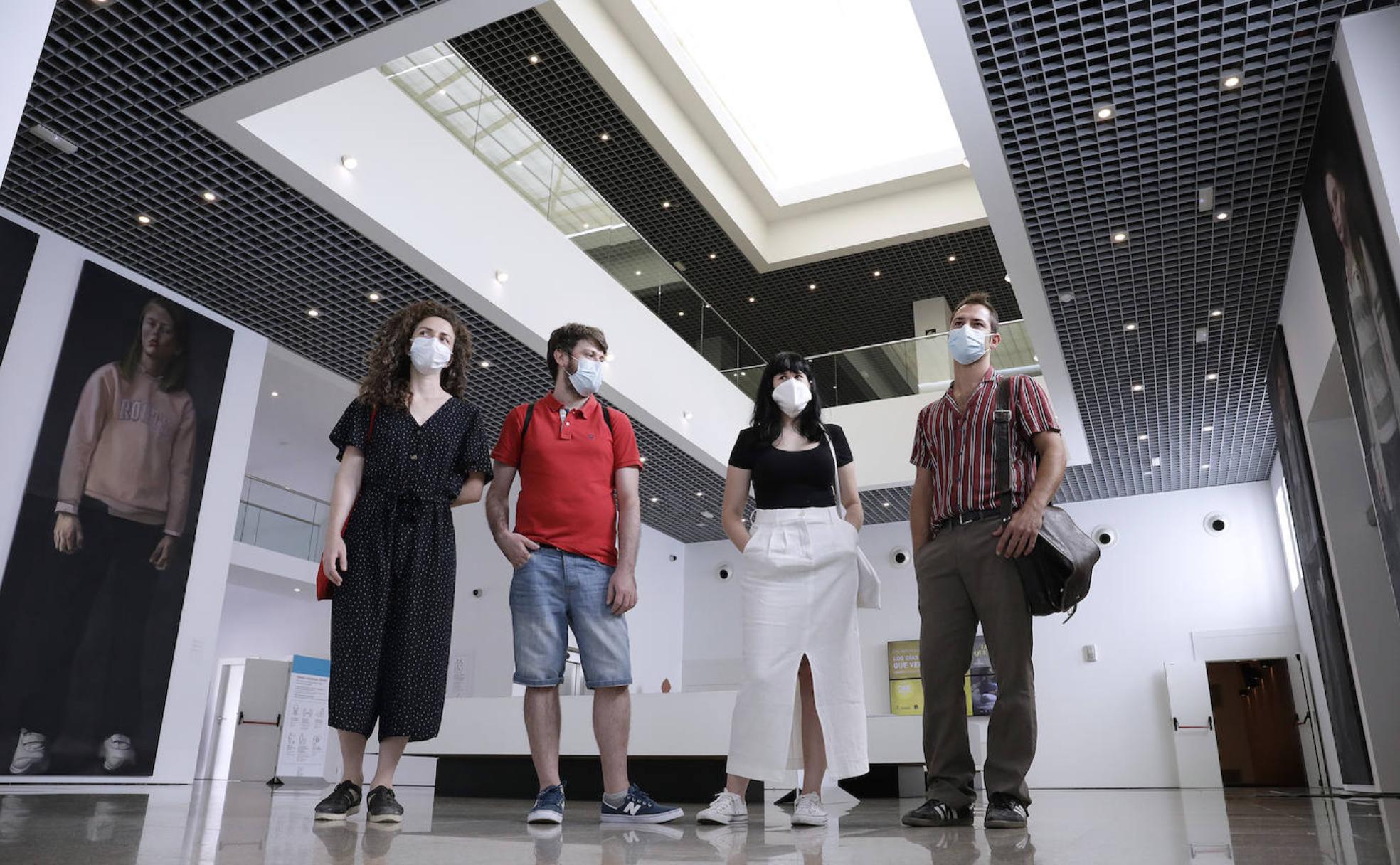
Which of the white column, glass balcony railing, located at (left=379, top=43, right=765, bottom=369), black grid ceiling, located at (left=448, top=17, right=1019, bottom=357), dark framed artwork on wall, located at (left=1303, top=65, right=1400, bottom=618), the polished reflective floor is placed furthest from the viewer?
black grid ceiling, located at (left=448, top=17, right=1019, bottom=357)

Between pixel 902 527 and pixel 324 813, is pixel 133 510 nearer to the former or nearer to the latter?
pixel 324 813

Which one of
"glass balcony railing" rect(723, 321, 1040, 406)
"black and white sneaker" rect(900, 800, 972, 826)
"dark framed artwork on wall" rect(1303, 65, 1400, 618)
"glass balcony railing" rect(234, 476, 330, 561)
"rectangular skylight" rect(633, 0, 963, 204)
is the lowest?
"black and white sneaker" rect(900, 800, 972, 826)

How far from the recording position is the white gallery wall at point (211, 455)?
17.3 ft

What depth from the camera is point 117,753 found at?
559 cm

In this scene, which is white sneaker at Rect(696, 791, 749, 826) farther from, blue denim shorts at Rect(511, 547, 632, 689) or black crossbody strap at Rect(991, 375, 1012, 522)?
black crossbody strap at Rect(991, 375, 1012, 522)

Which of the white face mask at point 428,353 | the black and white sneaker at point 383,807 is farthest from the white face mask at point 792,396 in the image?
the black and white sneaker at point 383,807

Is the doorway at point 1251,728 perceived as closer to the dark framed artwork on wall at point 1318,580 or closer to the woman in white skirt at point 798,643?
the dark framed artwork on wall at point 1318,580

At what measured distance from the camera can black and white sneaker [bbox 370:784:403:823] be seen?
229 centimetres

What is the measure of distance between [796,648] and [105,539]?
4.85m

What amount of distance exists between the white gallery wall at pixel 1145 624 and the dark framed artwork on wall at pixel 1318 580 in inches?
96.3

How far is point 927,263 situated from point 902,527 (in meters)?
3.26

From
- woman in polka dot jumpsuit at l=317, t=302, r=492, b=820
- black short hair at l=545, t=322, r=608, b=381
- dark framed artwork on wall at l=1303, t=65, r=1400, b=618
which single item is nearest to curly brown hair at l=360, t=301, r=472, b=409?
woman in polka dot jumpsuit at l=317, t=302, r=492, b=820

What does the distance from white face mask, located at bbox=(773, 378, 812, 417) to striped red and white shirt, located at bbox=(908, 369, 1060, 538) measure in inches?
17.4

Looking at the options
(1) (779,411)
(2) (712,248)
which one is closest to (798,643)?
(1) (779,411)
